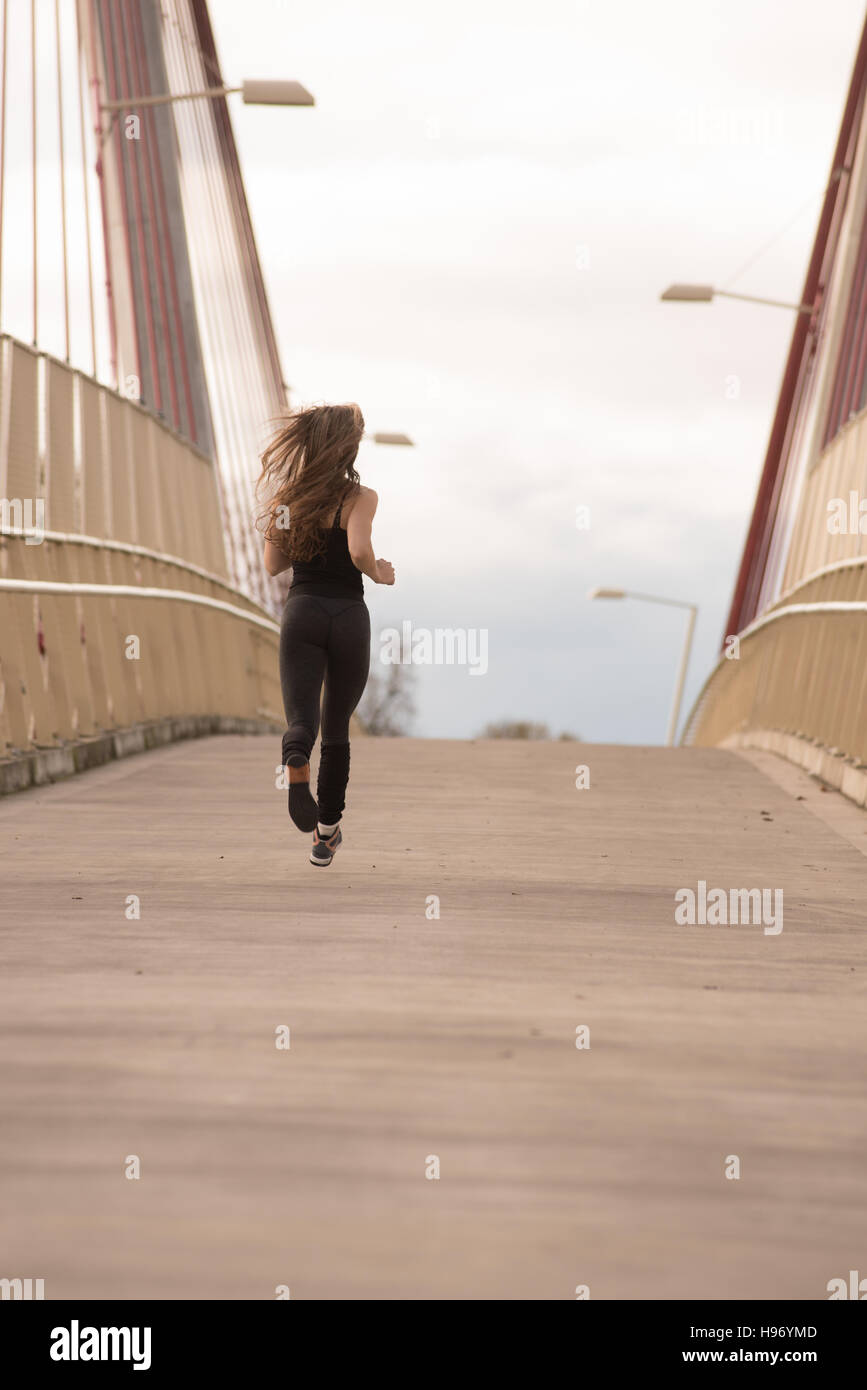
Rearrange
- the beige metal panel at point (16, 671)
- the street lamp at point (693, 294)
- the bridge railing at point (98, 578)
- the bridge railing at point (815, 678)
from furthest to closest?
the street lamp at point (693, 294), the bridge railing at point (815, 678), the bridge railing at point (98, 578), the beige metal panel at point (16, 671)

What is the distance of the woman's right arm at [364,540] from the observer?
6285 millimetres

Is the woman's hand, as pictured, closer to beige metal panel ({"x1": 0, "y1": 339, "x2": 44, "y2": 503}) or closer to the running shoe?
the running shoe

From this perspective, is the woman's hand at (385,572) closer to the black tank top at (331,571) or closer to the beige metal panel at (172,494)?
the black tank top at (331,571)

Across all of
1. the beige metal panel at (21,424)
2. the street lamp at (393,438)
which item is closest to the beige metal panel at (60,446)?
the beige metal panel at (21,424)

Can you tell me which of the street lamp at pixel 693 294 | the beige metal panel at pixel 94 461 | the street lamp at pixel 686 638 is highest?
the beige metal panel at pixel 94 461

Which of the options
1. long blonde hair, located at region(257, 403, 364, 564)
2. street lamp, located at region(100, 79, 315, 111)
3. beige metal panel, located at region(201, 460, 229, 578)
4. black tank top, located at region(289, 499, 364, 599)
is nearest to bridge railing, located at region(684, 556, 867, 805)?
black tank top, located at region(289, 499, 364, 599)

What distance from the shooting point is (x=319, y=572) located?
253 inches

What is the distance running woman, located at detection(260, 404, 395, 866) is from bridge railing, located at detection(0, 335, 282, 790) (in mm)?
2594

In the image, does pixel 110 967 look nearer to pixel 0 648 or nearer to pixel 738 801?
pixel 0 648

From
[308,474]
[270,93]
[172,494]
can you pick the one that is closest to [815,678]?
[172,494]

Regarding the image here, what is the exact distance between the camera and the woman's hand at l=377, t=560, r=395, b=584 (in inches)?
244

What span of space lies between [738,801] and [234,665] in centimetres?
794

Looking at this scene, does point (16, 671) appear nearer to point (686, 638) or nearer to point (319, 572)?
point (319, 572)

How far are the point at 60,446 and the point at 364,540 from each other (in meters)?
4.54
